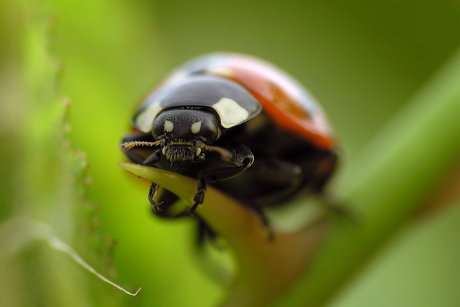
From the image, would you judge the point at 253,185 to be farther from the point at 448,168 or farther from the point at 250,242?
the point at 448,168

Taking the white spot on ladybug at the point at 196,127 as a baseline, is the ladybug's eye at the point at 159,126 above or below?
below

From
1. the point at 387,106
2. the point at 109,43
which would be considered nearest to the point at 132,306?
the point at 109,43

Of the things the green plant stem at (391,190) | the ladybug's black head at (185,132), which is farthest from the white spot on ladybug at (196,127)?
the green plant stem at (391,190)

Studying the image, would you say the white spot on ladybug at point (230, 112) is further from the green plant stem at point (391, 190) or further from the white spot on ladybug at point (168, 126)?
the green plant stem at point (391, 190)

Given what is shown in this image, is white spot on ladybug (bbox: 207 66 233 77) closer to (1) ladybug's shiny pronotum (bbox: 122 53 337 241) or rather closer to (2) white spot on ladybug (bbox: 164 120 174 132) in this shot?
(1) ladybug's shiny pronotum (bbox: 122 53 337 241)

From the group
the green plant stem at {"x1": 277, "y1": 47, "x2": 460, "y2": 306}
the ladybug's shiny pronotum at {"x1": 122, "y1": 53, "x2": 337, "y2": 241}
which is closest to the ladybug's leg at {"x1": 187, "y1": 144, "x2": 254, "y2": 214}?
the ladybug's shiny pronotum at {"x1": 122, "y1": 53, "x2": 337, "y2": 241}

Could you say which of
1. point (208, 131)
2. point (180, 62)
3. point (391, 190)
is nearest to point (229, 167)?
point (208, 131)

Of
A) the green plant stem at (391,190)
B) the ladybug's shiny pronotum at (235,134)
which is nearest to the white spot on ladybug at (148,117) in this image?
the ladybug's shiny pronotum at (235,134)

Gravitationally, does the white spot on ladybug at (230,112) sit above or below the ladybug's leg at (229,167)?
above
